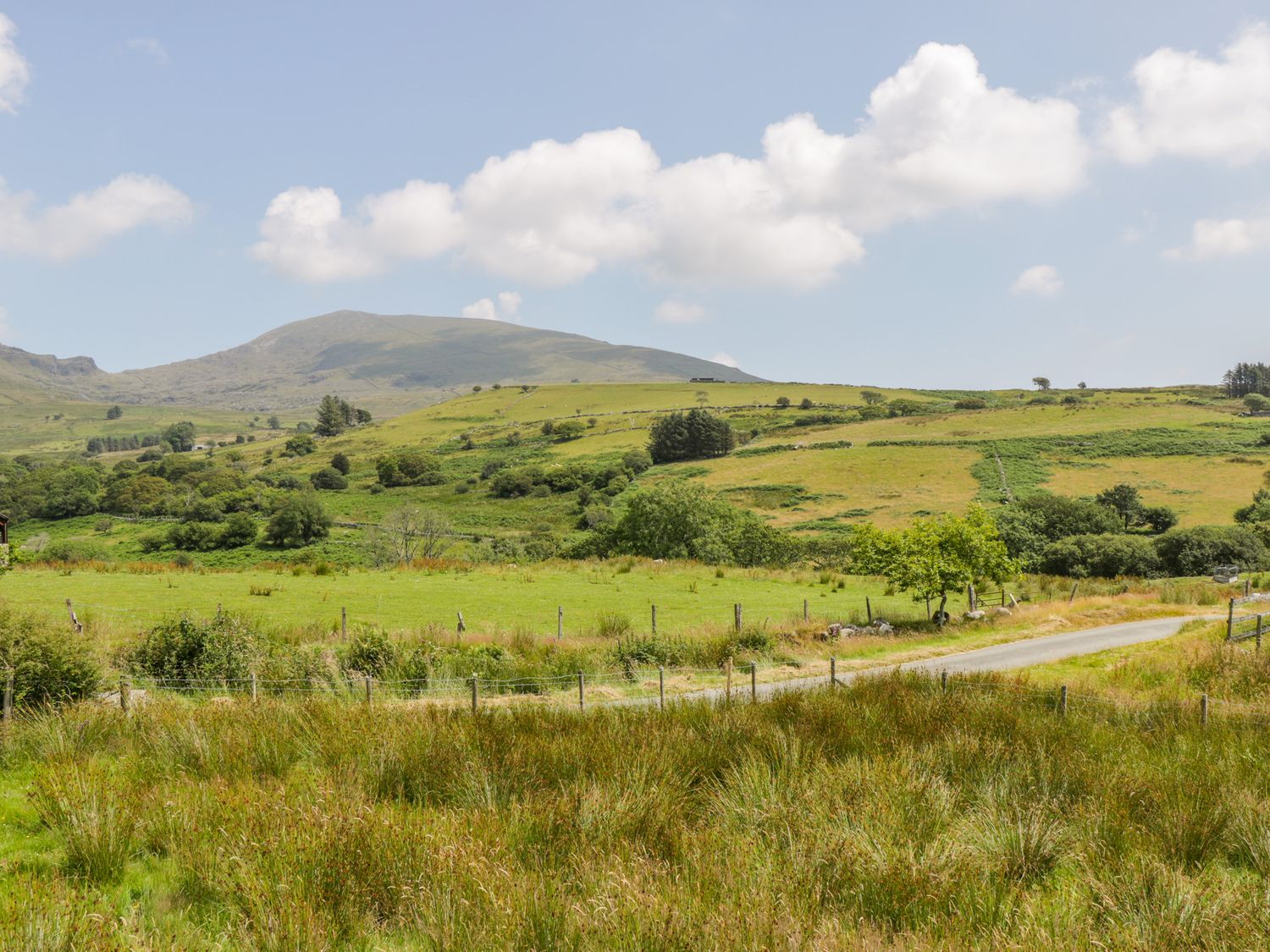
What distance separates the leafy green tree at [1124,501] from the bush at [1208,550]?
15.4 meters

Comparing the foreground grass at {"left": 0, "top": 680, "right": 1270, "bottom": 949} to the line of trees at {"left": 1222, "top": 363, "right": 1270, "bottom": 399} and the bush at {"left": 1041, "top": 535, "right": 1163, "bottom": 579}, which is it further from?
the line of trees at {"left": 1222, "top": 363, "right": 1270, "bottom": 399}

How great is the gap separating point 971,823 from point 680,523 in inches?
1884

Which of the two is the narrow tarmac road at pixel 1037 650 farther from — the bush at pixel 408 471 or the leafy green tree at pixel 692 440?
the bush at pixel 408 471

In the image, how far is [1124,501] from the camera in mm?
70062

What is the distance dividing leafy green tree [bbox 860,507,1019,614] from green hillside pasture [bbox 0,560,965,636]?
232cm

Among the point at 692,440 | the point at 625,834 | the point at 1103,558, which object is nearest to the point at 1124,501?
the point at 1103,558

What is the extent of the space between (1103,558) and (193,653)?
54.0 m

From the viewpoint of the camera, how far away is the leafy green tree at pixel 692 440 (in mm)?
118250

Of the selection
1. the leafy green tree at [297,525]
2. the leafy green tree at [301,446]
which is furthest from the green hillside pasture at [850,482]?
the leafy green tree at [301,446]

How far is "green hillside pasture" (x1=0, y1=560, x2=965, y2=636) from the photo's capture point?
87.6ft

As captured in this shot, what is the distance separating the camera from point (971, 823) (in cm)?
601

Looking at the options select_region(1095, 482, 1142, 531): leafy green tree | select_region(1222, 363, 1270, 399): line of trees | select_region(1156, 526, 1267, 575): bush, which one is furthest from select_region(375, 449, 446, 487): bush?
select_region(1222, 363, 1270, 399): line of trees

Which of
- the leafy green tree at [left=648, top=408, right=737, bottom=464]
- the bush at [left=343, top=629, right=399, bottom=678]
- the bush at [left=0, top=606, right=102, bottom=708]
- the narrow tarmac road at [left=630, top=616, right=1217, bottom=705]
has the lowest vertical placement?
the narrow tarmac road at [left=630, top=616, right=1217, bottom=705]

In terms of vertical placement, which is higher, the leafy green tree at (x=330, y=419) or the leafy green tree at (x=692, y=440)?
the leafy green tree at (x=330, y=419)
